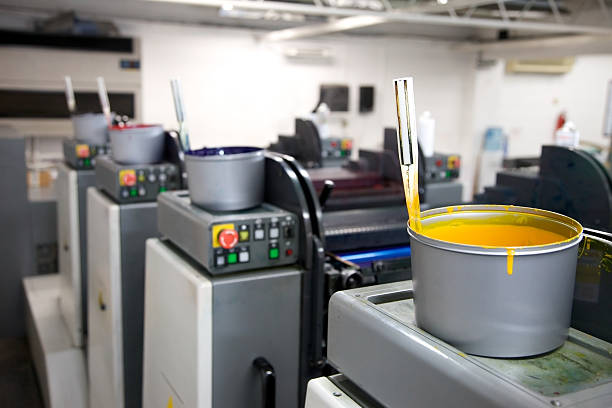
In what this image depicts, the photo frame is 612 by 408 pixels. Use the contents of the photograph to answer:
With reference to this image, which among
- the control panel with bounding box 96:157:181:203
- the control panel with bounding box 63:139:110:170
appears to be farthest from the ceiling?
the control panel with bounding box 96:157:181:203

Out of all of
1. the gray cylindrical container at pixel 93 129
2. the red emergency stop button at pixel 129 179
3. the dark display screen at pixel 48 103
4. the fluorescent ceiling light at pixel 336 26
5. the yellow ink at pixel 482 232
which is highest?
the fluorescent ceiling light at pixel 336 26

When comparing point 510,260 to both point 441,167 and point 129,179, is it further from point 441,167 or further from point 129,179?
point 441,167

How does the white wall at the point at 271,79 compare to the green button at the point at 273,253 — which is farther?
the white wall at the point at 271,79

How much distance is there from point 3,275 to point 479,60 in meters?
6.30

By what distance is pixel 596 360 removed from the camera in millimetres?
826

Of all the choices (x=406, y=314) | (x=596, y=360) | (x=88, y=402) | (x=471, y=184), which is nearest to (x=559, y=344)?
(x=596, y=360)

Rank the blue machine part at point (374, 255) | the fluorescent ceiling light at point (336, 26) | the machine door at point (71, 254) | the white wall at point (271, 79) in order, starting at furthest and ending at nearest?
the white wall at point (271, 79) → the fluorescent ceiling light at point (336, 26) → the machine door at point (71, 254) → the blue machine part at point (374, 255)

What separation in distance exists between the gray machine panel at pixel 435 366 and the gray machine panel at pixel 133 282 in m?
1.49

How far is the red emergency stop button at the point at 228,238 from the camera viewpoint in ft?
4.99

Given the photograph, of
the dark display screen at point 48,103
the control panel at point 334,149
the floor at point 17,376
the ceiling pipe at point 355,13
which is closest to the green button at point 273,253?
the floor at point 17,376

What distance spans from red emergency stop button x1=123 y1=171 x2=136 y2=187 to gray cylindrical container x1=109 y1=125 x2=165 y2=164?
15 cm

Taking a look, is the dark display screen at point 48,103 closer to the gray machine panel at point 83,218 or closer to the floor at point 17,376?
the floor at point 17,376

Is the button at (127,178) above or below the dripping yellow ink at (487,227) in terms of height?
below

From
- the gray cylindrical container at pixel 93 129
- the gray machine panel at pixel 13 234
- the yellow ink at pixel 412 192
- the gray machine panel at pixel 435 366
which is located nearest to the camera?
the gray machine panel at pixel 435 366
